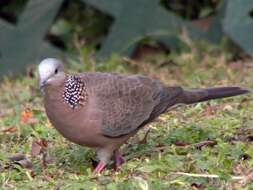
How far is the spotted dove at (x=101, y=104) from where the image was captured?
17.1 feet

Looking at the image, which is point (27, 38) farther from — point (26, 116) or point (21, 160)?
point (21, 160)

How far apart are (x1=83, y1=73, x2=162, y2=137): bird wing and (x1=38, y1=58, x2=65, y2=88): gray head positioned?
0.25 meters

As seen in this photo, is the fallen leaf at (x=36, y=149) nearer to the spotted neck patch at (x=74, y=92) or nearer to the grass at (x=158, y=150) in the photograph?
the grass at (x=158, y=150)

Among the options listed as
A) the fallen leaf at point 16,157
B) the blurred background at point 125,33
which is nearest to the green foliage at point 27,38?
the blurred background at point 125,33

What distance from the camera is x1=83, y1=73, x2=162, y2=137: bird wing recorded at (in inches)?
210

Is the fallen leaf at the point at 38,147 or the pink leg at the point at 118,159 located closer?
the pink leg at the point at 118,159

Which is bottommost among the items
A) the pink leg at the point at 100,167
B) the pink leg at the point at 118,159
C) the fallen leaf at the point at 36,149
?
the fallen leaf at the point at 36,149

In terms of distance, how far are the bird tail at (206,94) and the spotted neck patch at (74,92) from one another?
27.4 inches

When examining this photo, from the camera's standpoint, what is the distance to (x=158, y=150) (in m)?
5.48

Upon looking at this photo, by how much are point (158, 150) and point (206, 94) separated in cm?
52

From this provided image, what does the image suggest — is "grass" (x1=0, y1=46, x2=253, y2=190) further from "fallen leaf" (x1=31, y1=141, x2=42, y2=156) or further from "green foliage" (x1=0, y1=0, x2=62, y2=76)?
"green foliage" (x1=0, y1=0, x2=62, y2=76)

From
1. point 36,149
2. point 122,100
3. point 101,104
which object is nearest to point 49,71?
point 101,104

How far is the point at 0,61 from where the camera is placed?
882cm

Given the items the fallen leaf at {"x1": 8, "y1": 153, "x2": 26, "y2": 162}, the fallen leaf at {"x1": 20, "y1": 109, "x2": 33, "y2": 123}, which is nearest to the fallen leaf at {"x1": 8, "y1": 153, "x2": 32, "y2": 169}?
the fallen leaf at {"x1": 8, "y1": 153, "x2": 26, "y2": 162}
